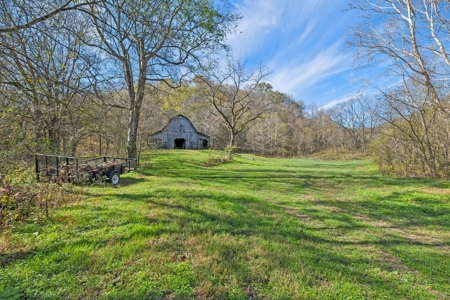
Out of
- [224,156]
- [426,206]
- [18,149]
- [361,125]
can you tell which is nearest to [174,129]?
[224,156]

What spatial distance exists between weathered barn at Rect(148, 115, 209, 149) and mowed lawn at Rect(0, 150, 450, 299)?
28.9 metres

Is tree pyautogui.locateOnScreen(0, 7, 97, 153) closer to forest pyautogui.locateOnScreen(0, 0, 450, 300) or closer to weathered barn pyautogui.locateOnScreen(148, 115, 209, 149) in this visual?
forest pyautogui.locateOnScreen(0, 0, 450, 300)

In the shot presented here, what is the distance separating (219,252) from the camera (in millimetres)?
3330

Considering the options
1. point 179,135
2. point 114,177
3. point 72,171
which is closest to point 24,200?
point 72,171

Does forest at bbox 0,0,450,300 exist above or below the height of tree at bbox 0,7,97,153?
below

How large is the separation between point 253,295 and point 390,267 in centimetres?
256

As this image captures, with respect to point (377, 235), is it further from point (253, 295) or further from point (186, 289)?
point (186, 289)

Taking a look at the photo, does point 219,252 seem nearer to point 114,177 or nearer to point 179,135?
point 114,177

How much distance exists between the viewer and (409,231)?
507cm

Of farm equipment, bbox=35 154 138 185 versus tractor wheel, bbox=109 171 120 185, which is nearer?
farm equipment, bbox=35 154 138 185

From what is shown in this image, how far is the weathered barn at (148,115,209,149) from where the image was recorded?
34.3 m

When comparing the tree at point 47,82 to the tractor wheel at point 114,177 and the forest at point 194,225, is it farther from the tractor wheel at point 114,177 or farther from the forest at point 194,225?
the tractor wheel at point 114,177

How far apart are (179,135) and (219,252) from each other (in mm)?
33195

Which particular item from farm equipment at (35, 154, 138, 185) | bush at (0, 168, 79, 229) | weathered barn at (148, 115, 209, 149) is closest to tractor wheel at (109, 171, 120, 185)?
farm equipment at (35, 154, 138, 185)
